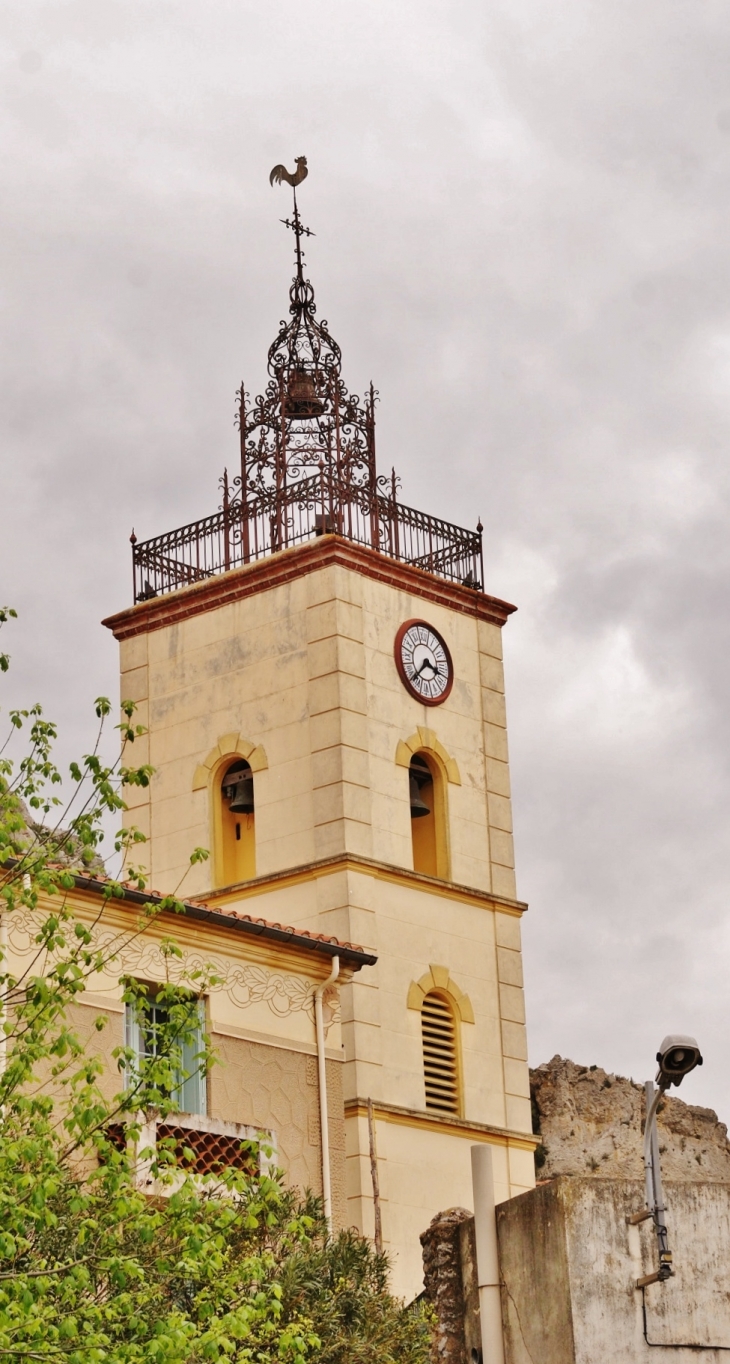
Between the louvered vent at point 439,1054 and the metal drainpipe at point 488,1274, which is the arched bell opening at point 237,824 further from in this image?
the metal drainpipe at point 488,1274

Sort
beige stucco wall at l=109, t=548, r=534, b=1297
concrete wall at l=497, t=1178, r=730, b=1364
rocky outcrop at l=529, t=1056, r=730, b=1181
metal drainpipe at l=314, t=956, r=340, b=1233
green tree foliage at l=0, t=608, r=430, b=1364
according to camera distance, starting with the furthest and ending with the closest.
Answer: rocky outcrop at l=529, t=1056, r=730, b=1181 → beige stucco wall at l=109, t=548, r=534, b=1297 → metal drainpipe at l=314, t=956, r=340, b=1233 → concrete wall at l=497, t=1178, r=730, b=1364 → green tree foliage at l=0, t=608, r=430, b=1364

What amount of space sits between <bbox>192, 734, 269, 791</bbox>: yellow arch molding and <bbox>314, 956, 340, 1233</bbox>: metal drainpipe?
29.6 feet

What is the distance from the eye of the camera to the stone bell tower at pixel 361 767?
117 ft

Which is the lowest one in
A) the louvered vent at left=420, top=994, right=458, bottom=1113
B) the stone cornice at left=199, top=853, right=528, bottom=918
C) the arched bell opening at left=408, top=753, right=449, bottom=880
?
the louvered vent at left=420, top=994, right=458, bottom=1113

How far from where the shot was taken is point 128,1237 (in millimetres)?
20844

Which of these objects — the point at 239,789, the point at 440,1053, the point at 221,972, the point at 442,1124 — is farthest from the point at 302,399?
the point at 221,972

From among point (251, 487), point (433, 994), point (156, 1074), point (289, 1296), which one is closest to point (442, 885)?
point (433, 994)

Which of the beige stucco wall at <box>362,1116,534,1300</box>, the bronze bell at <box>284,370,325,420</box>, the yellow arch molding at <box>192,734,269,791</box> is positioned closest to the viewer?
the beige stucco wall at <box>362,1116,534,1300</box>

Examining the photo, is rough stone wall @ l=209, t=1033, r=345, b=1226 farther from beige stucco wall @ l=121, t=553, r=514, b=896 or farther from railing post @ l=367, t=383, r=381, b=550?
railing post @ l=367, t=383, r=381, b=550

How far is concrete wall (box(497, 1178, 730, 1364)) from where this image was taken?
1967 cm

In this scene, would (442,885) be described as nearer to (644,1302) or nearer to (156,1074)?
(644,1302)

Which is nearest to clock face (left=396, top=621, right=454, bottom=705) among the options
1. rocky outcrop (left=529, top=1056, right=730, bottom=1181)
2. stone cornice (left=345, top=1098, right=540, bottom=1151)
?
stone cornice (left=345, top=1098, right=540, bottom=1151)

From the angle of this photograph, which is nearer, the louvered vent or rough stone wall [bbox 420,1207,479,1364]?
rough stone wall [bbox 420,1207,479,1364]

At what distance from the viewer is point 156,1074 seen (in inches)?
696
